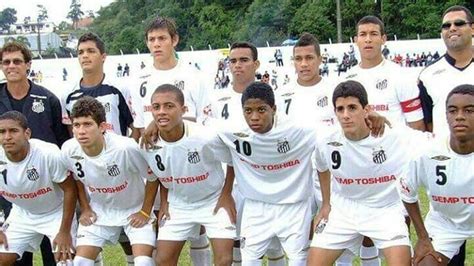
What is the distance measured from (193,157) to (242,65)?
889 mm

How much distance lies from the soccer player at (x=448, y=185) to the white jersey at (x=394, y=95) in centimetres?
87

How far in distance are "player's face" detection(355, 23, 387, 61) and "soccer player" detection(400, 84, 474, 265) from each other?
1.32 meters

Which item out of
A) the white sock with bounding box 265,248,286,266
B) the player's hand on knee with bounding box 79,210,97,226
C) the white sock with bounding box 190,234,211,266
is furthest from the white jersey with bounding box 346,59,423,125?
the player's hand on knee with bounding box 79,210,97,226

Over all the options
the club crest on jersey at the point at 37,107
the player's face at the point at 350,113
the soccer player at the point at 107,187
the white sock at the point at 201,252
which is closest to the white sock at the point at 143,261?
the soccer player at the point at 107,187

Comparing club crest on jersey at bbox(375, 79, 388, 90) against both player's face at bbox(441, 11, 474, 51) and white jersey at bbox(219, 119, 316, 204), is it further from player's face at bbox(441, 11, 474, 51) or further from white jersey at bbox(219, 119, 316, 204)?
white jersey at bbox(219, 119, 316, 204)

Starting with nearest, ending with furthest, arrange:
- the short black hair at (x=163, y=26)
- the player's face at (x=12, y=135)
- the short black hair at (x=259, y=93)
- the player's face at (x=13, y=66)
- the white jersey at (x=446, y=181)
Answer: the white jersey at (x=446, y=181) < the short black hair at (x=259, y=93) < the player's face at (x=12, y=135) < the player's face at (x=13, y=66) < the short black hair at (x=163, y=26)

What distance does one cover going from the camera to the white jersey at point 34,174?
18.8 feet

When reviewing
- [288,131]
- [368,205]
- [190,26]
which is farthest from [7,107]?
[190,26]

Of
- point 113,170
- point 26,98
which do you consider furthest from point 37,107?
point 113,170

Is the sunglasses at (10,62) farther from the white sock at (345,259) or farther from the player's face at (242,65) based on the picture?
the white sock at (345,259)

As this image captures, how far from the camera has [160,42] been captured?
6082 mm

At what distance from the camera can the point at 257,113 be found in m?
5.25

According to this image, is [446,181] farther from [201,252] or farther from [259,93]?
[201,252]

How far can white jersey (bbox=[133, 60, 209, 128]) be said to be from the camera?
602cm
